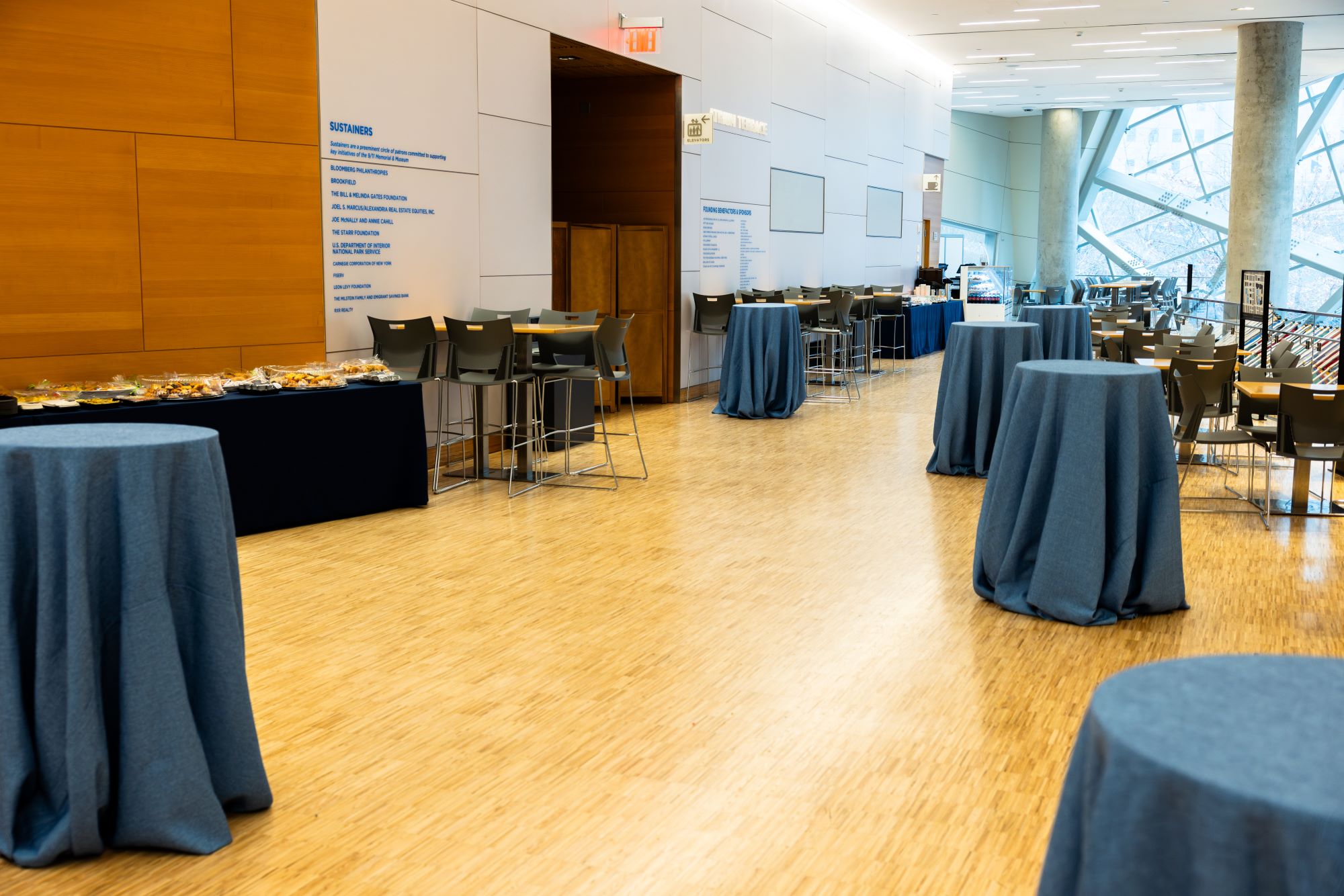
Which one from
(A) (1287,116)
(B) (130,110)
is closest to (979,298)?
(A) (1287,116)

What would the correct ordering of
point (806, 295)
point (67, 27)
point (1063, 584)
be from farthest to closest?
1. point (806, 295)
2. point (67, 27)
3. point (1063, 584)

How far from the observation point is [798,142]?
13211 millimetres

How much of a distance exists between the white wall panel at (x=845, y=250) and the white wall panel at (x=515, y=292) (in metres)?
6.62

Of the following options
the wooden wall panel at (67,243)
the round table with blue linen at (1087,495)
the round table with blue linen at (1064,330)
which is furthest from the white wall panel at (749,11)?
the round table with blue linen at (1087,495)

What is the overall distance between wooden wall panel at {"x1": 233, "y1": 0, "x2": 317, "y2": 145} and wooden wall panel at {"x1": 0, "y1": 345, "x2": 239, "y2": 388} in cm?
114

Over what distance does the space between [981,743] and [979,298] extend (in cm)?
1541

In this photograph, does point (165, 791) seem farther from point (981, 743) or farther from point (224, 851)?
point (981, 743)

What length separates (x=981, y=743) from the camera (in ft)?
10.3

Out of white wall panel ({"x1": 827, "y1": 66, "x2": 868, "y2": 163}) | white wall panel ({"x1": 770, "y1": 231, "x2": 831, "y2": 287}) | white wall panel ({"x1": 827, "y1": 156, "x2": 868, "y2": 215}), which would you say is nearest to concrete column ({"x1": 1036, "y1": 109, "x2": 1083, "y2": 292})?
white wall panel ({"x1": 827, "y1": 156, "x2": 868, "y2": 215})

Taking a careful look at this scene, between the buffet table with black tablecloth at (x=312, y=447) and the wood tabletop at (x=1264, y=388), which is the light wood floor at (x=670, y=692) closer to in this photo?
the buffet table with black tablecloth at (x=312, y=447)

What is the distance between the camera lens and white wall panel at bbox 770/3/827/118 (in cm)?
1249

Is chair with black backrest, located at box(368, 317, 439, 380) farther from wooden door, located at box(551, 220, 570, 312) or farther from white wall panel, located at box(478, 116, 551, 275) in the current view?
wooden door, located at box(551, 220, 570, 312)

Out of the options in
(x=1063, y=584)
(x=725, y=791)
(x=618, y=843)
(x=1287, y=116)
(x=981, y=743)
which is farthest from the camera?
(x=1287, y=116)

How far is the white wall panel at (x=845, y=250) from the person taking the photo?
48.2ft
